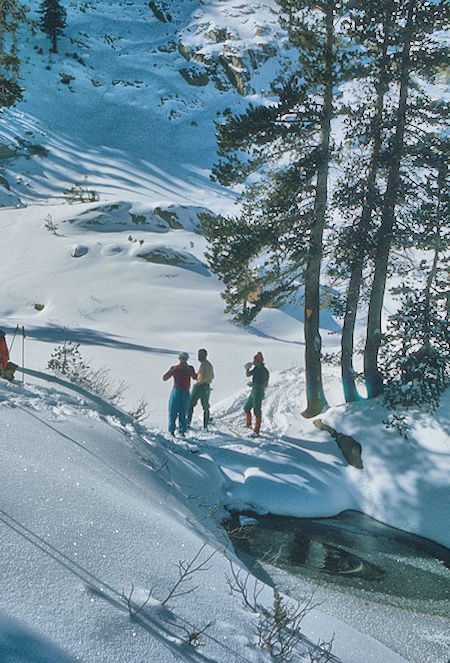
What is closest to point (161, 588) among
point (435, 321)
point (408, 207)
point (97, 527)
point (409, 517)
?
point (97, 527)

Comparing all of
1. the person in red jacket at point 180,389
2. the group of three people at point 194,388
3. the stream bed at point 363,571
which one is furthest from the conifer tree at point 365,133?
the stream bed at point 363,571

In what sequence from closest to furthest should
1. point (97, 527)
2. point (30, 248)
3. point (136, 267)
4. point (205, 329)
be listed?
1. point (97, 527)
2. point (205, 329)
3. point (136, 267)
4. point (30, 248)

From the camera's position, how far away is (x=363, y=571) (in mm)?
5957

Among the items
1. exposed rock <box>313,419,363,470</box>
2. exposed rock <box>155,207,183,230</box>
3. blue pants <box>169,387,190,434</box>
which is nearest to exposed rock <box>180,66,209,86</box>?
exposed rock <box>155,207,183,230</box>

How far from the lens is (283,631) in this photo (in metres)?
3.28

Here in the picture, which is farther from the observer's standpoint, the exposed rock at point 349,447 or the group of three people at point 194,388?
the group of three people at point 194,388

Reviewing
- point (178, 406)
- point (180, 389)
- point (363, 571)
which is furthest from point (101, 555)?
point (178, 406)

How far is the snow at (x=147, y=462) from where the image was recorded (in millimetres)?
2762

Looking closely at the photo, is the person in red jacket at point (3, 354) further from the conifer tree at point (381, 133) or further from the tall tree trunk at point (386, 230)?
the tall tree trunk at point (386, 230)

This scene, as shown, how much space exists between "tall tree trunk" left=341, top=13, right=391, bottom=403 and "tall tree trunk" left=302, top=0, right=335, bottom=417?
682mm

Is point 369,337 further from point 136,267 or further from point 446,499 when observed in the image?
point 136,267

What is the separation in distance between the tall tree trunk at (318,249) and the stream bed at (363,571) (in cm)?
371

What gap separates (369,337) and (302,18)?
6957 mm

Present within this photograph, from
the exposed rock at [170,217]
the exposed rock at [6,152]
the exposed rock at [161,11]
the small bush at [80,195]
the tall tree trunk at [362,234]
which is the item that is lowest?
the tall tree trunk at [362,234]
